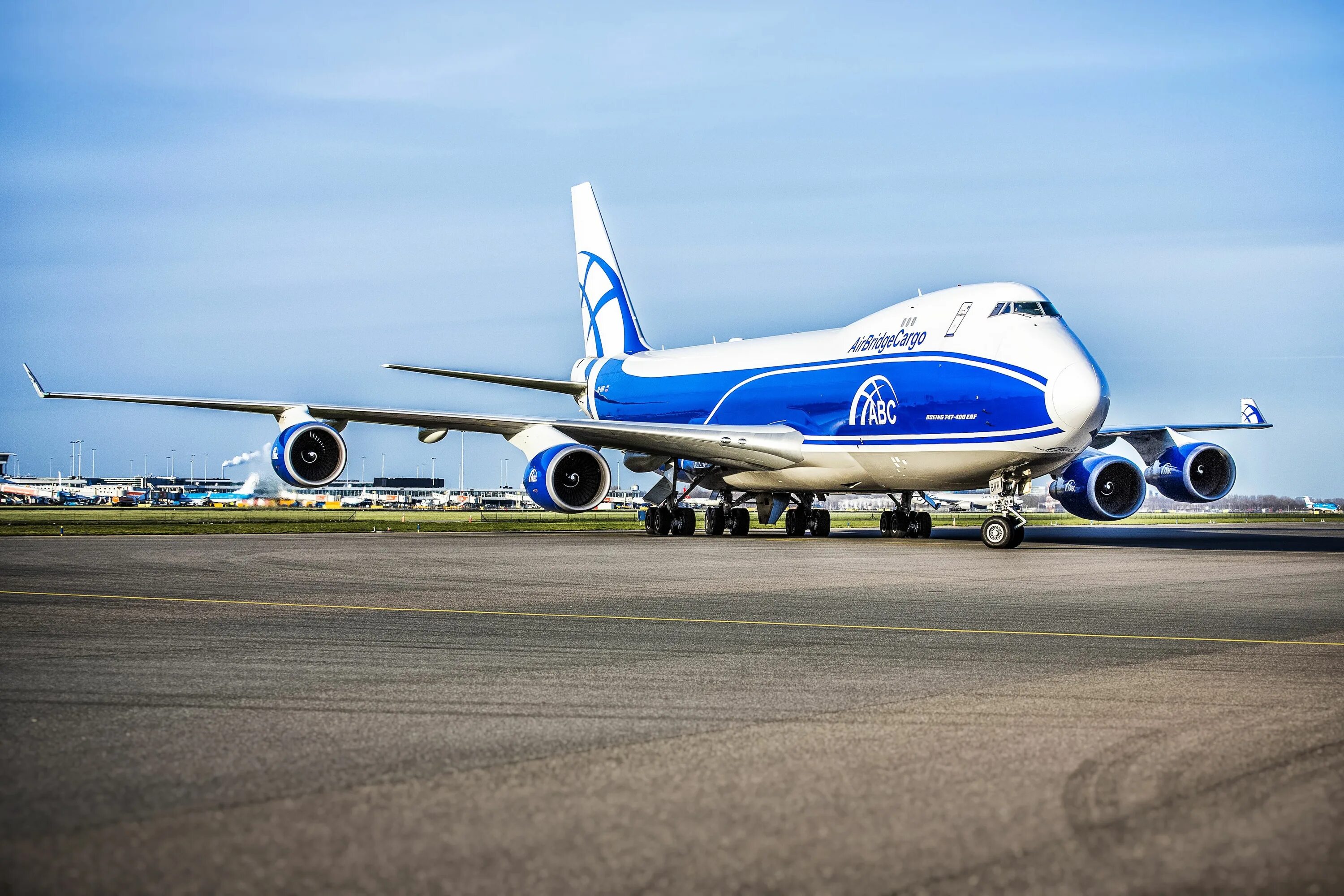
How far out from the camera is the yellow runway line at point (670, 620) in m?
9.73

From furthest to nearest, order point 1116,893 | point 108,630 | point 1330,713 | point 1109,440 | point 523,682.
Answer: point 1109,440 < point 108,630 < point 523,682 < point 1330,713 < point 1116,893

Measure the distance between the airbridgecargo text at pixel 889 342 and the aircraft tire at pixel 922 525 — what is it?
544 centimetres

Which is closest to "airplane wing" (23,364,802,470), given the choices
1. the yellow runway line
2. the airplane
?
the airplane

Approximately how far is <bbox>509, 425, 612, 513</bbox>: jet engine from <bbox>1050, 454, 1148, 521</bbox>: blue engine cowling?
11516 mm

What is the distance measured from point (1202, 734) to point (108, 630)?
27.2 feet

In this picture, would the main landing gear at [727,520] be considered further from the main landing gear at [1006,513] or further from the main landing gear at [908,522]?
the main landing gear at [1006,513]

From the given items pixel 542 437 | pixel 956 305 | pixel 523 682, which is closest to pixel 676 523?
pixel 542 437

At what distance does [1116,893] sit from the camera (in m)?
3.53

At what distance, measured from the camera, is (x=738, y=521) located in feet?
110

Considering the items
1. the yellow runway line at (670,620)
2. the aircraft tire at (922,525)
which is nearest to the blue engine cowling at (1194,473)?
the aircraft tire at (922,525)

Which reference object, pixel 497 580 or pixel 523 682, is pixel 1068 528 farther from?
pixel 523 682

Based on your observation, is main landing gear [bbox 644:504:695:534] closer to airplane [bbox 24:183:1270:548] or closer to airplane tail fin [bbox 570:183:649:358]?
airplane [bbox 24:183:1270:548]

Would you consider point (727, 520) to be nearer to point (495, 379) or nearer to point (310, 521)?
point (495, 379)

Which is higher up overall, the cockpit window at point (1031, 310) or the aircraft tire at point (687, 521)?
the cockpit window at point (1031, 310)
